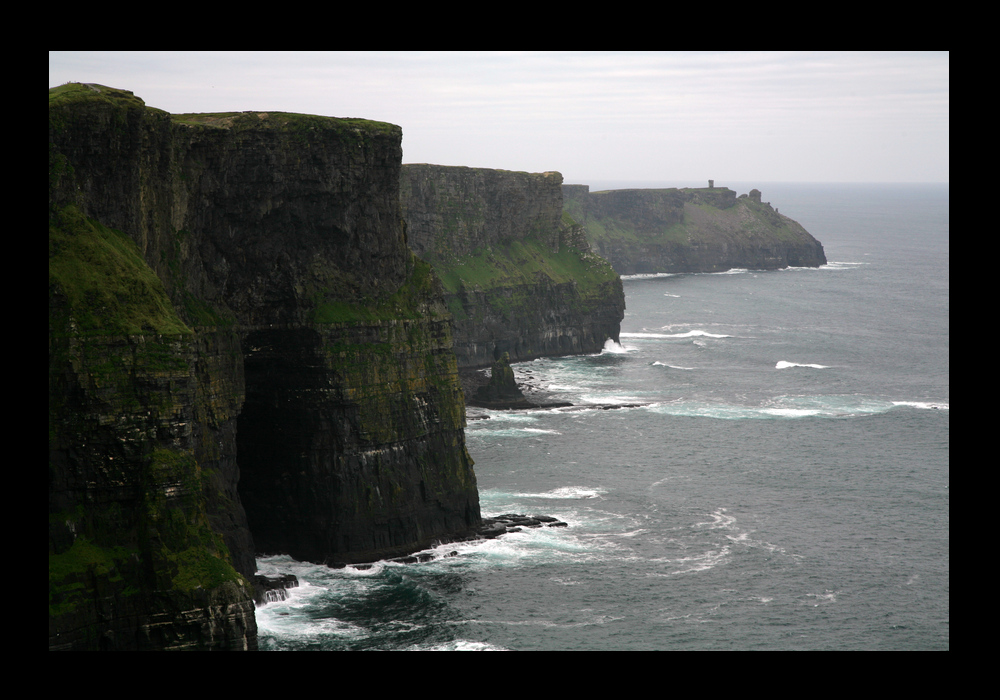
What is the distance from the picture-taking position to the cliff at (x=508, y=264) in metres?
151

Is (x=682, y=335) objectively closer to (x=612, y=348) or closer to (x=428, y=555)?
(x=612, y=348)

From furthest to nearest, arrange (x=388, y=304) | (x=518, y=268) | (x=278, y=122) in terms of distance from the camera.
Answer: (x=518, y=268) → (x=388, y=304) → (x=278, y=122)

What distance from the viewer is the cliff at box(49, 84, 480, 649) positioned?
163ft

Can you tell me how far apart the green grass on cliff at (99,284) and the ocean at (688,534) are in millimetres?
18307

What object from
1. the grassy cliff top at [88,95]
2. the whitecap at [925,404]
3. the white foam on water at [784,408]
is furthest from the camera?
the whitecap at [925,404]

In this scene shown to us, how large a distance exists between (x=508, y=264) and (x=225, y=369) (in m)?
99.0

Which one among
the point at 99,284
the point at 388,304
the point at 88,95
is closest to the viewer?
the point at 99,284

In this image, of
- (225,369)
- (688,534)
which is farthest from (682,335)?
(225,369)

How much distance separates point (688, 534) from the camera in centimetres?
7956

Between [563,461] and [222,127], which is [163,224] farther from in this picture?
[563,461]

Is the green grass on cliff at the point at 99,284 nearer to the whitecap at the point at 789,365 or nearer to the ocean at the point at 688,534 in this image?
the ocean at the point at 688,534

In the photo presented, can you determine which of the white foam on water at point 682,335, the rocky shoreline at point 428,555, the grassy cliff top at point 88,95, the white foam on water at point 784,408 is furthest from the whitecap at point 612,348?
the grassy cliff top at point 88,95

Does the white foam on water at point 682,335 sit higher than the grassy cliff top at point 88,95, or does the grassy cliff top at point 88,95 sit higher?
the grassy cliff top at point 88,95

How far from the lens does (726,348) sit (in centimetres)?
16700
